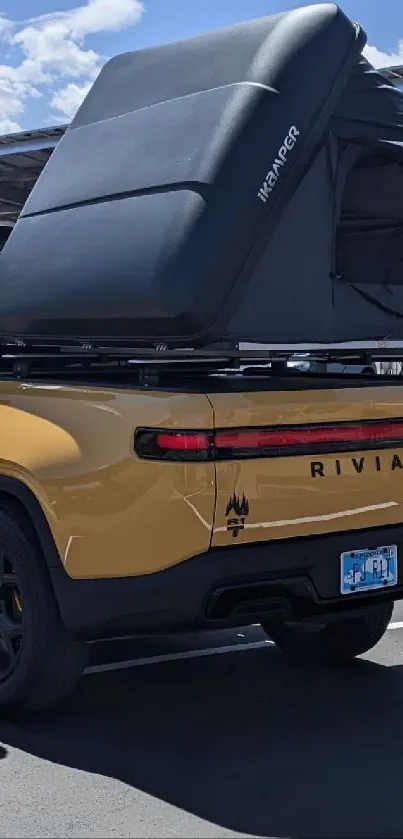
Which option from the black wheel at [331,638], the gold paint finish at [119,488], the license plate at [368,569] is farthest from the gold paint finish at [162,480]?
the black wheel at [331,638]

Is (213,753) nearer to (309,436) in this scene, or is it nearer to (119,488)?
(119,488)

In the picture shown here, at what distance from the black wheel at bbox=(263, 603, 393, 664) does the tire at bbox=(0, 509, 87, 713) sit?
58.6 inches

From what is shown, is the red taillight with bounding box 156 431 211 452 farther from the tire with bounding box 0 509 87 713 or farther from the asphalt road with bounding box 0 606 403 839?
the asphalt road with bounding box 0 606 403 839

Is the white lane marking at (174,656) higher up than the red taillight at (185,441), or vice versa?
the red taillight at (185,441)

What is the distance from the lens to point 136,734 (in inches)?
171

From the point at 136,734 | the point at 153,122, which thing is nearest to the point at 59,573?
the point at 136,734

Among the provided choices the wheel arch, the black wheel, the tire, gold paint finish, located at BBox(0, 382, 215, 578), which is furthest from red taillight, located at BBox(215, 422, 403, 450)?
the black wheel

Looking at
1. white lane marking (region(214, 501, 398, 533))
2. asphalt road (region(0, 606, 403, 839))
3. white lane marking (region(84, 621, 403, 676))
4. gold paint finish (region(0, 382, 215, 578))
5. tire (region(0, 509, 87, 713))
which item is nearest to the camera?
asphalt road (region(0, 606, 403, 839))

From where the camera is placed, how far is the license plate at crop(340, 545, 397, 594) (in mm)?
4281

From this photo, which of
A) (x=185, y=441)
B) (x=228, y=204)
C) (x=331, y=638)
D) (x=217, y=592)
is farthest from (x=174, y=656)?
(x=228, y=204)

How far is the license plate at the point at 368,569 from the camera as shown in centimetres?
428

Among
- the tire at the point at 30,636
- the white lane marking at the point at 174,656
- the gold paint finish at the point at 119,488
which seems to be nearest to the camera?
the gold paint finish at the point at 119,488

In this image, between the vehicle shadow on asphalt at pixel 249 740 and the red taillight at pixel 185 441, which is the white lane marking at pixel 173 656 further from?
the red taillight at pixel 185 441

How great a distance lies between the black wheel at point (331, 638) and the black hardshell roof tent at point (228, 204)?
150cm
